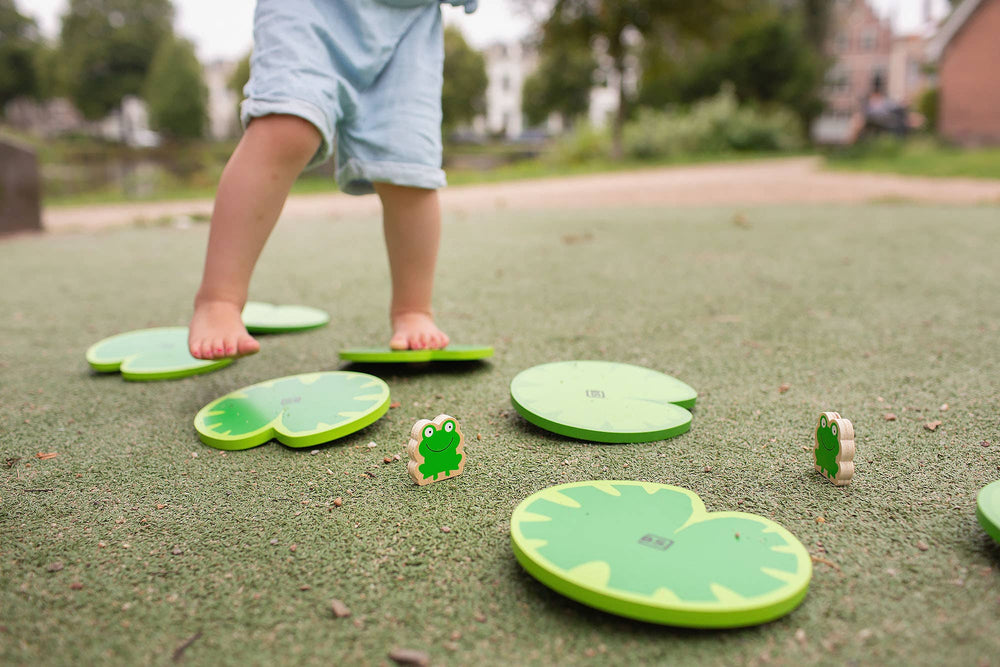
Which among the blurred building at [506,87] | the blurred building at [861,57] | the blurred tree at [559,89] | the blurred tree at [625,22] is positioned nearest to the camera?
the blurred tree at [625,22]

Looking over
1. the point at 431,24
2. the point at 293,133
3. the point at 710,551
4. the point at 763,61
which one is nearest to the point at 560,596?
the point at 710,551

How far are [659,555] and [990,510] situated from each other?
39 cm

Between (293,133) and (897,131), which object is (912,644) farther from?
(897,131)

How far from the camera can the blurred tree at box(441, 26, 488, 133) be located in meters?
27.0

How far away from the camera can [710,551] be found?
749 millimetres

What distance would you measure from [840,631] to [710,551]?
14cm

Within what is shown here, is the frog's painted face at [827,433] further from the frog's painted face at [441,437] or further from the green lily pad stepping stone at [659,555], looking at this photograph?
the frog's painted face at [441,437]

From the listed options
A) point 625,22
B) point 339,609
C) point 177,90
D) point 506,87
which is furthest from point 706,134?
point 506,87

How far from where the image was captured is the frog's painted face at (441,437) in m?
0.93

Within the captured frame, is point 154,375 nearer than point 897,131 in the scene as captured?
Yes

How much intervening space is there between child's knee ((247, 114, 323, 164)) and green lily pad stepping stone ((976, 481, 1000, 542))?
1205 millimetres

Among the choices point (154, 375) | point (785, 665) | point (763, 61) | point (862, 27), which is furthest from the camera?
point (862, 27)

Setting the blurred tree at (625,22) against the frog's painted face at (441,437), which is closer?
the frog's painted face at (441,437)

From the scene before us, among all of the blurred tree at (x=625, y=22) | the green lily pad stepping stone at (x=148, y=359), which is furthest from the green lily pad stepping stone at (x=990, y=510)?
the blurred tree at (x=625, y=22)
